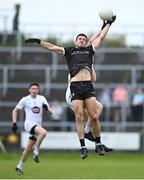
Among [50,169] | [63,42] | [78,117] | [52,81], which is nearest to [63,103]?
[52,81]

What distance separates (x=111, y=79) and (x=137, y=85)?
1.85m

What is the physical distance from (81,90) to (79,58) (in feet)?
2.52

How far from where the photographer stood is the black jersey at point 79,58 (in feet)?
67.3

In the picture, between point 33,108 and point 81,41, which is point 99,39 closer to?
point 81,41

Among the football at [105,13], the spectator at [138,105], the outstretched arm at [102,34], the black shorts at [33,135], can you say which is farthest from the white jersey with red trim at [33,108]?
the spectator at [138,105]

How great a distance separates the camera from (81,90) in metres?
20.4

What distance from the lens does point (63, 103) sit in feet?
124

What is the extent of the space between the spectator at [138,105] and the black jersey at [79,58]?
1512cm

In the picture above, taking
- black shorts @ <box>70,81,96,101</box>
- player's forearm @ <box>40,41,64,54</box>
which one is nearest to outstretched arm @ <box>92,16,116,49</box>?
player's forearm @ <box>40,41,64,54</box>

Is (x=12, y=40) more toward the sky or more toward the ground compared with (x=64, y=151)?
more toward the sky

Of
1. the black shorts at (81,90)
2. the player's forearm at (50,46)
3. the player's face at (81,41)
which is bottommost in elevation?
the black shorts at (81,90)

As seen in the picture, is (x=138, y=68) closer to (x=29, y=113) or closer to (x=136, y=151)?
(x=136, y=151)

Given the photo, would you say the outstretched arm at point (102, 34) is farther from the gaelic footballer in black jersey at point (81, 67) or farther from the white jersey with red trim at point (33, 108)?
the white jersey with red trim at point (33, 108)

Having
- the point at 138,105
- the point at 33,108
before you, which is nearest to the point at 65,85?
the point at 138,105
